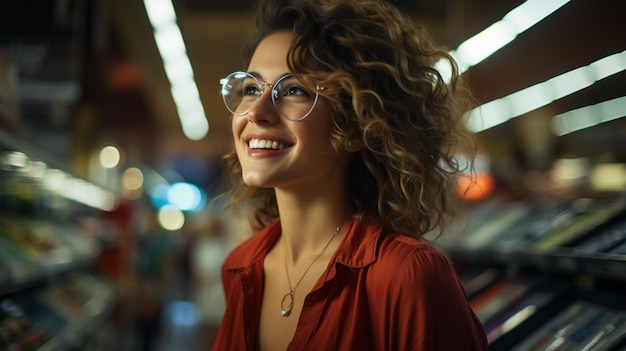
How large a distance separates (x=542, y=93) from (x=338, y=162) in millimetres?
3466

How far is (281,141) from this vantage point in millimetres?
1673

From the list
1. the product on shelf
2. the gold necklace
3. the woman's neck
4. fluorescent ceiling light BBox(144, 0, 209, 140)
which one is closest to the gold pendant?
the gold necklace

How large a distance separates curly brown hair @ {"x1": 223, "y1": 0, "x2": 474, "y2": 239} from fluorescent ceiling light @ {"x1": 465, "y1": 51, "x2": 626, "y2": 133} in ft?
1.10

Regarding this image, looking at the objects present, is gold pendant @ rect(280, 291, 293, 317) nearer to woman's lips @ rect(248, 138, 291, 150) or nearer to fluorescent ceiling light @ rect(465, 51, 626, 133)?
woman's lips @ rect(248, 138, 291, 150)

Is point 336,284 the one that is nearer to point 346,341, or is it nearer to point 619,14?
point 346,341

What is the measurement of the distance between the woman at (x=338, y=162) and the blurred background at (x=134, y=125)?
473mm

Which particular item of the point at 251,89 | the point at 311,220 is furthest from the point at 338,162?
the point at 251,89

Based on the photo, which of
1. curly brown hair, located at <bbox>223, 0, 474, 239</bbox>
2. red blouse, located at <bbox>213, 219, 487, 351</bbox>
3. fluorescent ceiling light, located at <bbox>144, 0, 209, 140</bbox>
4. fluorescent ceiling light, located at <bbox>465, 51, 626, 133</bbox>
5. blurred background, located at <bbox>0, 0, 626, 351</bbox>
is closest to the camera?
red blouse, located at <bbox>213, 219, 487, 351</bbox>

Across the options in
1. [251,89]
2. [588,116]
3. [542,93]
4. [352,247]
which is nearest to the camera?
[352,247]

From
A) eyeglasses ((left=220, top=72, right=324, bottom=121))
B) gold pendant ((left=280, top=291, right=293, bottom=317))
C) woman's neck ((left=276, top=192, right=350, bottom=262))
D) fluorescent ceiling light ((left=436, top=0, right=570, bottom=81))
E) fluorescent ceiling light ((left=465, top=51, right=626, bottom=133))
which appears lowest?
gold pendant ((left=280, top=291, right=293, bottom=317))

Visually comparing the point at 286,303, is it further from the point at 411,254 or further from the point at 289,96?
the point at 289,96

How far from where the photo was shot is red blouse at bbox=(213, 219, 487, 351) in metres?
1.42

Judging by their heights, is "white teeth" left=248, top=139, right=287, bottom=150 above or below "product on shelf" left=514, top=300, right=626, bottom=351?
above

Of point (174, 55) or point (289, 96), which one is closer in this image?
point (289, 96)
